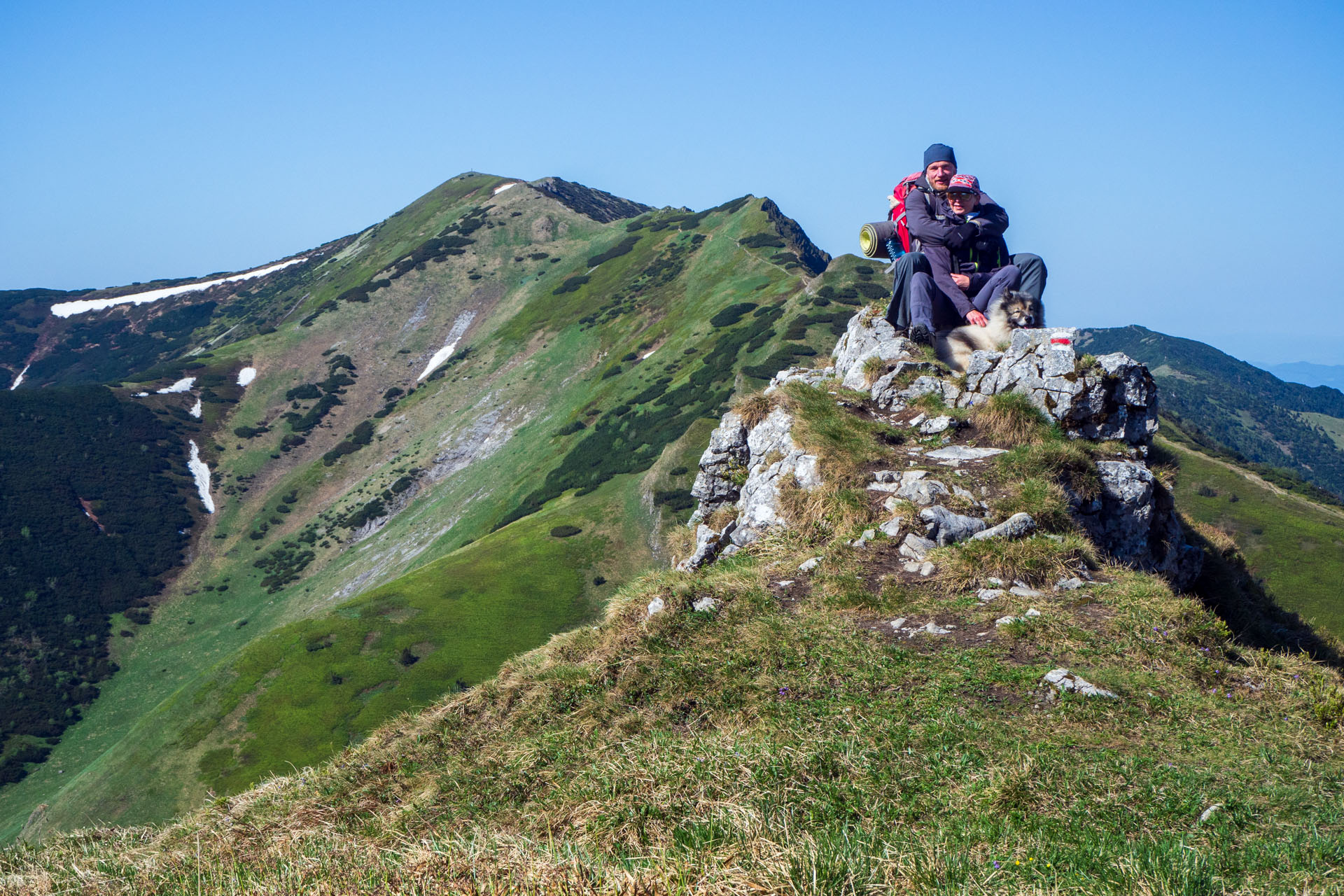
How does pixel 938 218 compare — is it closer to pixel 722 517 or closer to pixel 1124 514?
pixel 1124 514

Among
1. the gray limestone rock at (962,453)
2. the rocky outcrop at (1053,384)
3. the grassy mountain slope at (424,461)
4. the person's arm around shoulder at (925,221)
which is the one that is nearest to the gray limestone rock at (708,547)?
the gray limestone rock at (962,453)

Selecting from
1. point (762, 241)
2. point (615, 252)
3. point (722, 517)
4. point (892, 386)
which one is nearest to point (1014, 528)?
point (892, 386)

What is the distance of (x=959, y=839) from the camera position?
6324mm

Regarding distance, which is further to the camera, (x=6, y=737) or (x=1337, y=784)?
(x=6, y=737)

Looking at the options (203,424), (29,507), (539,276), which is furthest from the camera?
(539,276)

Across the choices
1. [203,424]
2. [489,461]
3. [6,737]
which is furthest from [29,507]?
[489,461]

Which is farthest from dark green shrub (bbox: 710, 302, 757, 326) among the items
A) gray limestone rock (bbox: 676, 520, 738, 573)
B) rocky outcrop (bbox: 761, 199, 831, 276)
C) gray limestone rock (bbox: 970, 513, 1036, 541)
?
gray limestone rock (bbox: 970, 513, 1036, 541)

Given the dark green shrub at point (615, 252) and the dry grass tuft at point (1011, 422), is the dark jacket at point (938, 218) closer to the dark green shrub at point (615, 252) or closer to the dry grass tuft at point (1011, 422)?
the dry grass tuft at point (1011, 422)

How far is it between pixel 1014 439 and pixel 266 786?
46.6ft

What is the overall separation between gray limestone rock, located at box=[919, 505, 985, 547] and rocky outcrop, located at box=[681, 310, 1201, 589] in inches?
0.6

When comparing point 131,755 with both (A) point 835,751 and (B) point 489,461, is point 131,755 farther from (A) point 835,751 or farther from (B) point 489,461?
(A) point 835,751

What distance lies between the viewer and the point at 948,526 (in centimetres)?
1331

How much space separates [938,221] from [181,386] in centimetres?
13773

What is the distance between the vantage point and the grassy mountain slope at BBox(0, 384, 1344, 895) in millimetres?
5789
